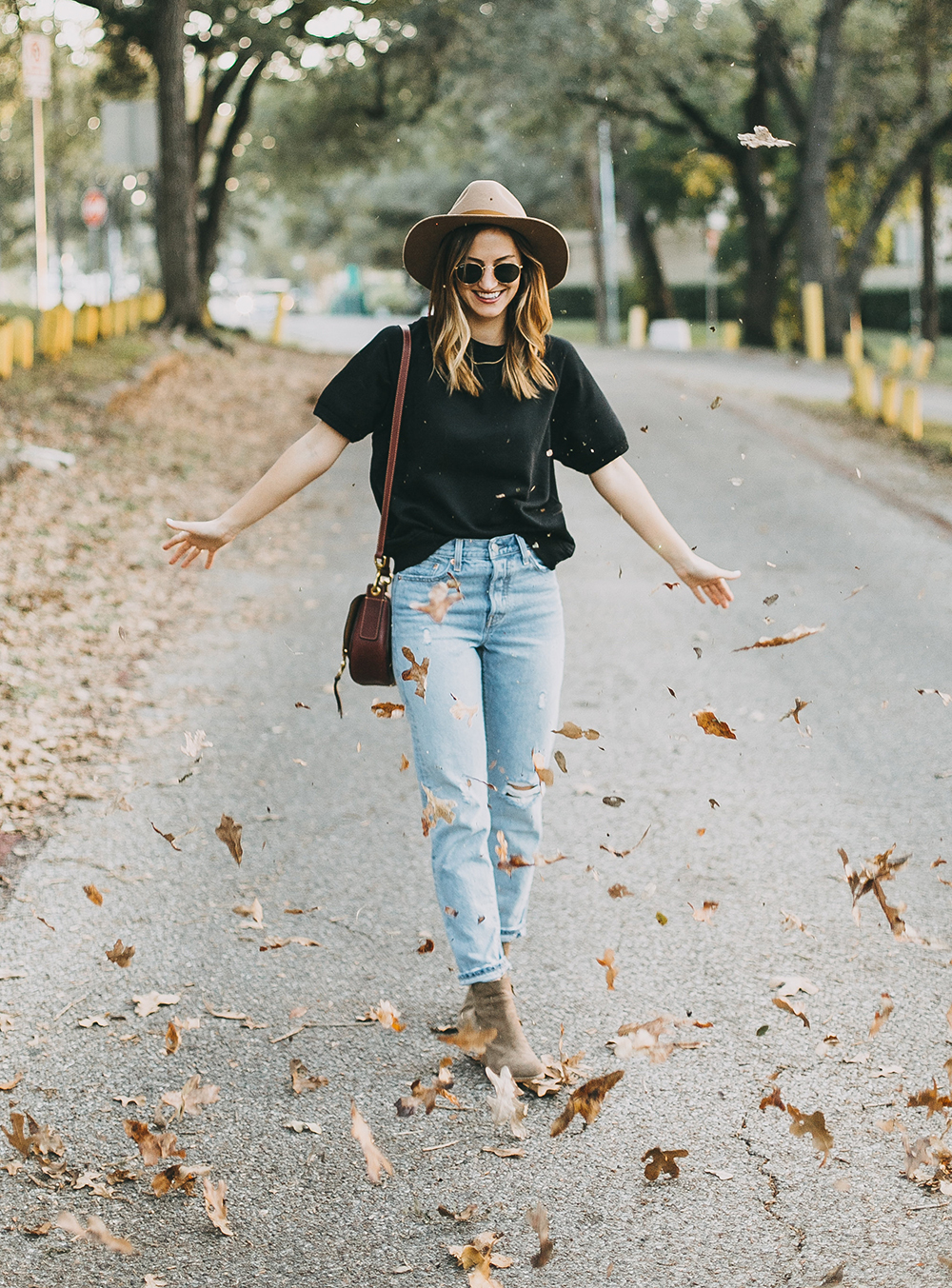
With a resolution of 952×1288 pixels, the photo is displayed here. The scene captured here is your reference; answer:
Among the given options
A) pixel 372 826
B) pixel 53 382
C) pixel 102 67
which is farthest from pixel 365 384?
pixel 102 67

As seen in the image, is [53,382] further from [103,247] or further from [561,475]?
[103,247]

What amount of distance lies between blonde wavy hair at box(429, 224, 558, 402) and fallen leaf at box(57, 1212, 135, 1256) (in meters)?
2.02

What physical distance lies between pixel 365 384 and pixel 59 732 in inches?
132

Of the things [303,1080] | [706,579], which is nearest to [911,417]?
[706,579]

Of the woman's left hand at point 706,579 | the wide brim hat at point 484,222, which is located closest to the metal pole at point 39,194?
the wide brim hat at point 484,222

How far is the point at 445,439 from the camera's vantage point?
353 centimetres

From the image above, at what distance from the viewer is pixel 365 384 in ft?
11.7

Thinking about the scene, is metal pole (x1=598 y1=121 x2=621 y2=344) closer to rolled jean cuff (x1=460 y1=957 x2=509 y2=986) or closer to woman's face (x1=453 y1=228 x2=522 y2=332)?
woman's face (x1=453 y1=228 x2=522 y2=332)

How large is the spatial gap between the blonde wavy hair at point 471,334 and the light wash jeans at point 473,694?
1.30 ft

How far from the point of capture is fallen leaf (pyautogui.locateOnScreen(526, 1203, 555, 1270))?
2857mm

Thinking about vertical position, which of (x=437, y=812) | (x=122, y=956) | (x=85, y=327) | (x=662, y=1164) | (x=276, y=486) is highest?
(x=85, y=327)

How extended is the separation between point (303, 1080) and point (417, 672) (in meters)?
1.06

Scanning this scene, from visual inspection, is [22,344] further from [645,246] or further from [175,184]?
[645,246]

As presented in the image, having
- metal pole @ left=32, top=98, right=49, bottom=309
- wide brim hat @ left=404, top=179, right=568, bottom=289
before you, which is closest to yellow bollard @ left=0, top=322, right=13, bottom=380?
metal pole @ left=32, top=98, right=49, bottom=309
